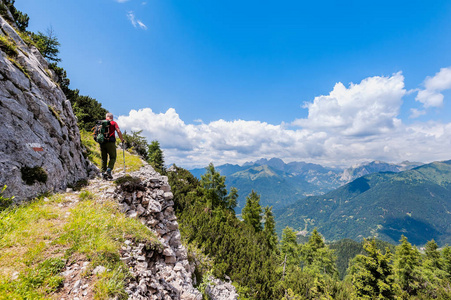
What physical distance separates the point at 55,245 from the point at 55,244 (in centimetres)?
3

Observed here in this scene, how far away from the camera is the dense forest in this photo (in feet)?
71.9

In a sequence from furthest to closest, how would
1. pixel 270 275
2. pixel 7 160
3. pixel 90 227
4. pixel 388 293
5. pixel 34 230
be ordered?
pixel 270 275, pixel 388 293, pixel 7 160, pixel 90 227, pixel 34 230

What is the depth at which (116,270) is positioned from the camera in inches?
200

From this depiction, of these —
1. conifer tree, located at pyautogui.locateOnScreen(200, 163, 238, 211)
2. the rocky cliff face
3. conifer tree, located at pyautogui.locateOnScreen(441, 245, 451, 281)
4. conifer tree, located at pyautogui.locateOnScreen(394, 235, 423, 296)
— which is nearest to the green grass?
the rocky cliff face

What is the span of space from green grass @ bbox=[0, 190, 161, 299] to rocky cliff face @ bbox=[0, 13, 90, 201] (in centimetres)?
125

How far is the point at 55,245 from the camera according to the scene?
5.36m

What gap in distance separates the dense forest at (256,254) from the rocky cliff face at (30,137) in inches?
348

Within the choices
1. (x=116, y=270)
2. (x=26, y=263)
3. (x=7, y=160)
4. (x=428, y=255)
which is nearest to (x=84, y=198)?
(x=7, y=160)

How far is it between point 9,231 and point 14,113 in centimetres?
659

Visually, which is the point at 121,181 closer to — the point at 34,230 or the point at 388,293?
the point at 34,230

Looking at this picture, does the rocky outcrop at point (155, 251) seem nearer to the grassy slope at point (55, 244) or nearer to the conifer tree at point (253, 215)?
the grassy slope at point (55, 244)

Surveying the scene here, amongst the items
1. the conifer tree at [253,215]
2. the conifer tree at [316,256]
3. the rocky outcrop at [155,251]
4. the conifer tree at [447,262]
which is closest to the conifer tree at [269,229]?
the conifer tree at [253,215]

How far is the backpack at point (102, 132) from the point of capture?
10.4 meters

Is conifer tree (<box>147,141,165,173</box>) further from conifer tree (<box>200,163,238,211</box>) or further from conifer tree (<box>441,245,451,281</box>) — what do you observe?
conifer tree (<box>441,245,451,281</box>)
